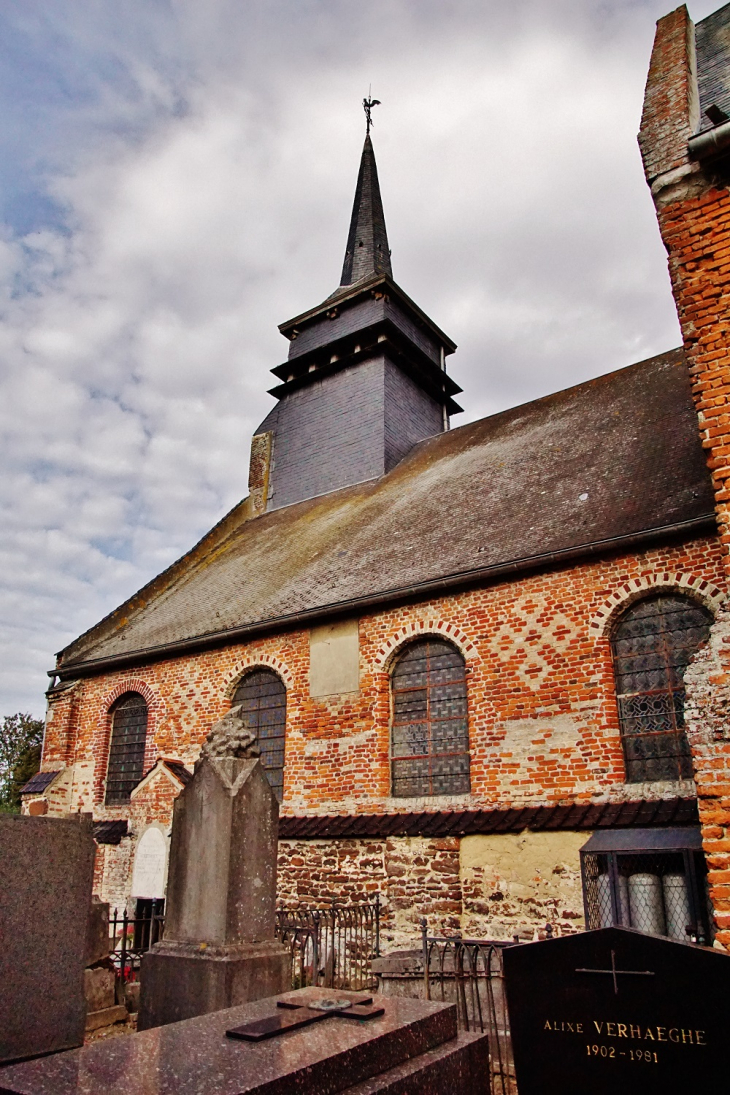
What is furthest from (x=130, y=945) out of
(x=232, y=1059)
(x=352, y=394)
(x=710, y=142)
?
(x=352, y=394)

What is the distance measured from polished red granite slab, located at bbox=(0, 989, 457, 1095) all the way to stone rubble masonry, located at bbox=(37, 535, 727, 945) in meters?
5.96

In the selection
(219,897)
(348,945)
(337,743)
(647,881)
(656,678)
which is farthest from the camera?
(337,743)

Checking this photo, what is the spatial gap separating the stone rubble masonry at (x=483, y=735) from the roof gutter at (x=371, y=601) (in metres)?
0.21

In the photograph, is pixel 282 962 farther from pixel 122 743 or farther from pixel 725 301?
pixel 122 743

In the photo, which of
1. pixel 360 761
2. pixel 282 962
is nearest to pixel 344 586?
pixel 360 761

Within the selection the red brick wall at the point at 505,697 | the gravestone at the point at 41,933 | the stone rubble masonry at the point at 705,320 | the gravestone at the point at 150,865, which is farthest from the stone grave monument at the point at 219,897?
the red brick wall at the point at 505,697

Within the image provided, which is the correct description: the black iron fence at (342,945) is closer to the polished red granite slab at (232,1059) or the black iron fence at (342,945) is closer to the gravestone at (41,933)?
the gravestone at (41,933)

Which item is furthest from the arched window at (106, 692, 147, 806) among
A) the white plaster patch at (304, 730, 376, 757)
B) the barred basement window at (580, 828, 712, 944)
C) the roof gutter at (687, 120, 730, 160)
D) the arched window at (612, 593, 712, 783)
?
the roof gutter at (687, 120, 730, 160)

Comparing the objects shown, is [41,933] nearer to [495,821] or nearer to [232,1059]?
[232,1059]

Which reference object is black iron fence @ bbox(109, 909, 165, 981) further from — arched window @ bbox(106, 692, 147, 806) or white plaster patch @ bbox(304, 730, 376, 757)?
arched window @ bbox(106, 692, 147, 806)

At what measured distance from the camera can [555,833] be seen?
850cm

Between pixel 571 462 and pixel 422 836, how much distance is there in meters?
6.40

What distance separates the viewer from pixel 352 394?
1905 centimetres

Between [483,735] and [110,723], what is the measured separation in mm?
8571
